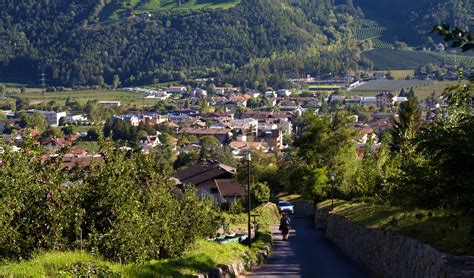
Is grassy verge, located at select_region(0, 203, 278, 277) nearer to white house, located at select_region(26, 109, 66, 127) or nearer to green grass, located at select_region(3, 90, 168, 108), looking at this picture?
white house, located at select_region(26, 109, 66, 127)

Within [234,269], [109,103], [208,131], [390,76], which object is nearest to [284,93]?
[390,76]

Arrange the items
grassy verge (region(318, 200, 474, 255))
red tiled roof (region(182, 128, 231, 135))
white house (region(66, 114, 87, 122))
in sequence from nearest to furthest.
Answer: grassy verge (region(318, 200, 474, 255)) → red tiled roof (region(182, 128, 231, 135)) → white house (region(66, 114, 87, 122))

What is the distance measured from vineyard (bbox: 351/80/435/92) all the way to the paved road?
143699 millimetres

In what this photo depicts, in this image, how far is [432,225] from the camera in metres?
12.7

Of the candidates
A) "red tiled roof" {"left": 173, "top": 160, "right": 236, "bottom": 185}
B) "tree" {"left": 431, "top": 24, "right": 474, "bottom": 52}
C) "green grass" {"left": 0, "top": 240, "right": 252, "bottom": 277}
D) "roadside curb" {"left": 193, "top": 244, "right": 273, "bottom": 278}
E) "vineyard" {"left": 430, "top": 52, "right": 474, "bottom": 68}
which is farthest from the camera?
"vineyard" {"left": 430, "top": 52, "right": 474, "bottom": 68}

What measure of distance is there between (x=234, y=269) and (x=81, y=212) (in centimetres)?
432

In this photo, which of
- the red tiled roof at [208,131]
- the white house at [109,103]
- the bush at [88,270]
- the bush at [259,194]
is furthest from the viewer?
the white house at [109,103]

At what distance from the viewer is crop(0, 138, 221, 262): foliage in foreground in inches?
393

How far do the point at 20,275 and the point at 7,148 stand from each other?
3208 mm

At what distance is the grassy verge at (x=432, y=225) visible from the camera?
35.9 ft

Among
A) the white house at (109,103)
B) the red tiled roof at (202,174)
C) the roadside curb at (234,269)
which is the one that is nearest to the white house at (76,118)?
the white house at (109,103)

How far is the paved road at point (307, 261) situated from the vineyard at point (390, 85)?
143699 millimetres

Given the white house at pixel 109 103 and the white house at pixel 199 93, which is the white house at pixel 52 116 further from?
the white house at pixel 199 93

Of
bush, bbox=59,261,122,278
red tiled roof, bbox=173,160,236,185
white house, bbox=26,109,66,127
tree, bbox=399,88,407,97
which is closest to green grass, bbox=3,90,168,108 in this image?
white house, bbox=26,109,66,127
